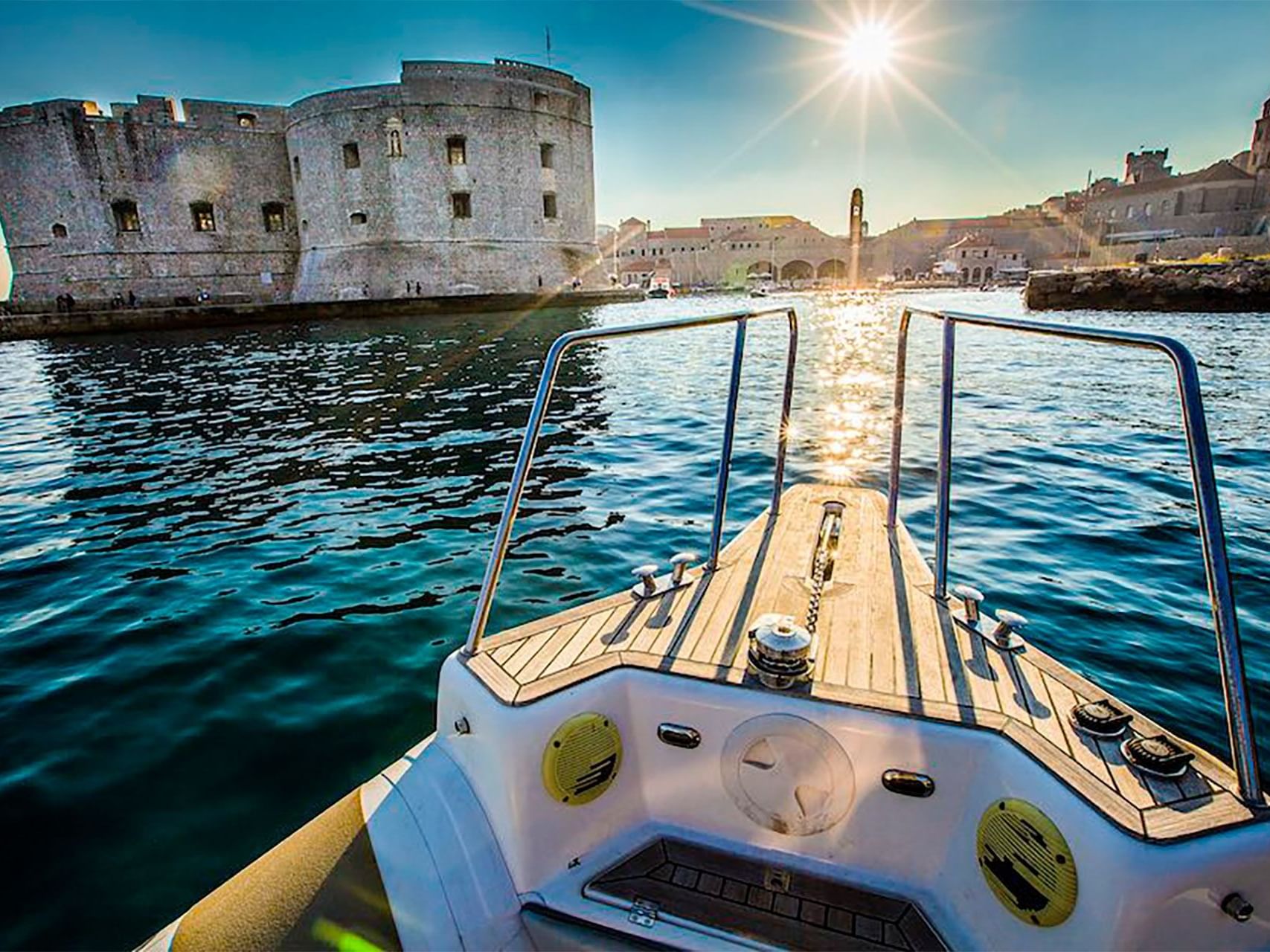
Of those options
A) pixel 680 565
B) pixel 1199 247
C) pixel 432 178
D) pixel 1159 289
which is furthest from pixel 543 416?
pixel 1199 247

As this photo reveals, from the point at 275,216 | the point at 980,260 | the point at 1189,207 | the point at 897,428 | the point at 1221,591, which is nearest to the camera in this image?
the point at 1221,591

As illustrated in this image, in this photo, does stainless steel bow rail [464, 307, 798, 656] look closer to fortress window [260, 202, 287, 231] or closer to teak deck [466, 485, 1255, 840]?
teak deck [466, 485, 1255, 840]

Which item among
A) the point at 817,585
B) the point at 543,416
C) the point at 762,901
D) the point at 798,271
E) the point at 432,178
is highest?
the point at 432,178

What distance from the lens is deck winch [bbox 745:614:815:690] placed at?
5.86ft

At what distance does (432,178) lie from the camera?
1312 inches

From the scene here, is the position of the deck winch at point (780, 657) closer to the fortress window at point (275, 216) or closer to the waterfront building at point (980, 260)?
the fortress window at point (275, 216)

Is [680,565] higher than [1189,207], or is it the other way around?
[1189,207]

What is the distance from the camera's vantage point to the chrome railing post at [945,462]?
251 cm

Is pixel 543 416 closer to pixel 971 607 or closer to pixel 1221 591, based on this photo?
pixel 971 607

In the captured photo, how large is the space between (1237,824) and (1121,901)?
298mm

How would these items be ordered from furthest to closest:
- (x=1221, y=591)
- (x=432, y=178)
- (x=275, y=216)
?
(x=275, y=216), (x=432, y=178), (x=1221, y=591)

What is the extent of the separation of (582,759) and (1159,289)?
34.2m

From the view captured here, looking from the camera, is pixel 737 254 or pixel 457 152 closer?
pixel 457 152

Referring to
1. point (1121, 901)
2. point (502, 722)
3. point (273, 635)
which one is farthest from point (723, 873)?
point (273, 635)
